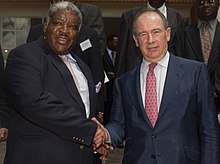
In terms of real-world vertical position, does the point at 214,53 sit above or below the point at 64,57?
below

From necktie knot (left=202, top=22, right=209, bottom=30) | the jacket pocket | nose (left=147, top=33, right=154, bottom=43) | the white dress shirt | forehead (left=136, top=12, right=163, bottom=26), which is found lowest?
the jacket pocket

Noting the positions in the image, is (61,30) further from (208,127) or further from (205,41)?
(205,41)

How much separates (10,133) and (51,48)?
536 mm

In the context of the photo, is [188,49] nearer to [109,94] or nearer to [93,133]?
[93,133]

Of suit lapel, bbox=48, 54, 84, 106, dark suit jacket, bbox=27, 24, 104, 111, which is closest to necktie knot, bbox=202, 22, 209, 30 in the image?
dark suit jacket, bbox=27, 24, 104, 111

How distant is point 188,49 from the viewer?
3.79 meters

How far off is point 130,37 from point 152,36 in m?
1.67

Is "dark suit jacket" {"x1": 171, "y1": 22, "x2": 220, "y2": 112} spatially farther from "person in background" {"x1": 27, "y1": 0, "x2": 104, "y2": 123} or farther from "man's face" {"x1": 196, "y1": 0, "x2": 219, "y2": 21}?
"person in background" {"x1": 27, "y1": 0, "x2": 104, "y2": 123}

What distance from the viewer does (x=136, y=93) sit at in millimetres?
2490

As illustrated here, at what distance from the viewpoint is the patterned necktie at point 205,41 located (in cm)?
Answer: 379

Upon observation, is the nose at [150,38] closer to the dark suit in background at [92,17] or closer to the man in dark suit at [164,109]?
the man in dark suit at [164,109]

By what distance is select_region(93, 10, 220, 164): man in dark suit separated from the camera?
7.77 ft

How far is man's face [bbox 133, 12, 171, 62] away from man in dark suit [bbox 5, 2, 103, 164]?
1.29 feet

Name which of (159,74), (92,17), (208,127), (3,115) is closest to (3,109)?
(3,115)
